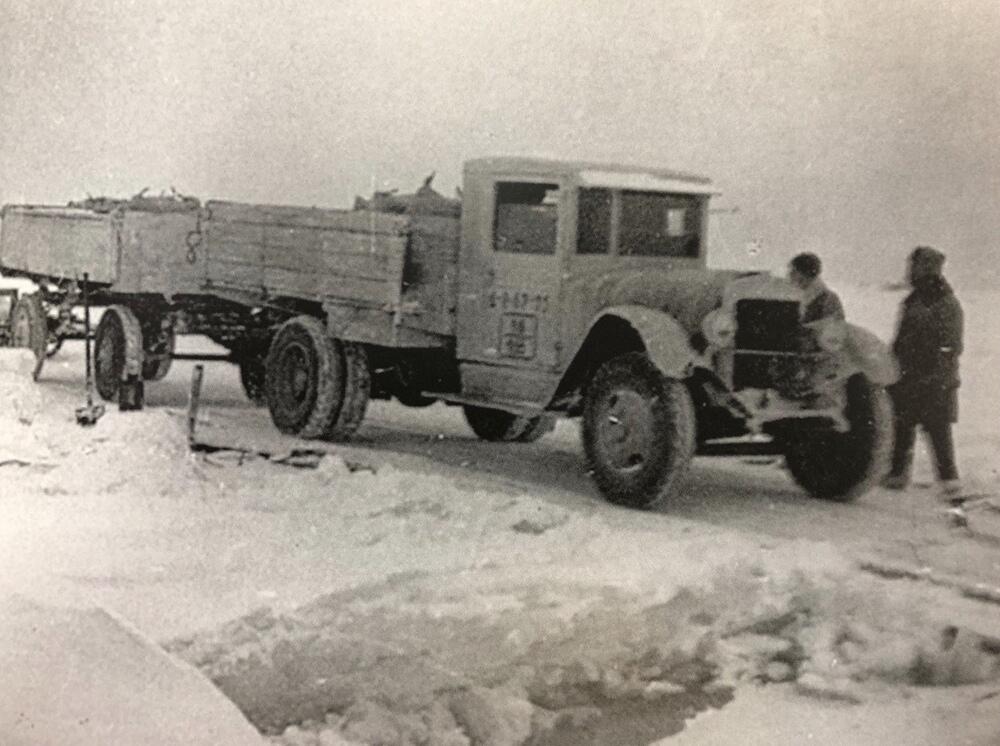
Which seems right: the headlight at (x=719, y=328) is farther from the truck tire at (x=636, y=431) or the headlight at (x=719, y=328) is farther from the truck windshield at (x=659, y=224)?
the truck windshield at (x=659, y=224)

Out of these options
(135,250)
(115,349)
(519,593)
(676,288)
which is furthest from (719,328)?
(115,349)

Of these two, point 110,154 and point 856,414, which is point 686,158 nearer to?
point 856,414

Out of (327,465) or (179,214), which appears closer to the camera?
(327,465)

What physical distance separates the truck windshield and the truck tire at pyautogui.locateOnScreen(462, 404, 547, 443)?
1336mm

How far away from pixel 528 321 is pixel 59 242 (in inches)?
132

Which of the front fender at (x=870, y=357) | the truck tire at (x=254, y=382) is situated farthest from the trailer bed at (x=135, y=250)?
the front fender at (x=870, y=357)

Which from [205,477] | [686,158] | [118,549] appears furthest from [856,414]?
[118,549]

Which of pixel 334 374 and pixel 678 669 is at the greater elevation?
pixel 334 374

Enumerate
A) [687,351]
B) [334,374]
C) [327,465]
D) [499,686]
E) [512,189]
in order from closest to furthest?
[499,686]
[687,351]
[327,465]
[512,189]
[334,374]

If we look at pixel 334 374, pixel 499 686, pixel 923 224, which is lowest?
pixel 499 686

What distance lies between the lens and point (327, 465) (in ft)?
16.5

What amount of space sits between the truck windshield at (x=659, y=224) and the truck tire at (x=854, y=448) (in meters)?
0.92

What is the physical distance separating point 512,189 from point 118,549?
2481 mm

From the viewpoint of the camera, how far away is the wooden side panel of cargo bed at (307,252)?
578 centimetres
